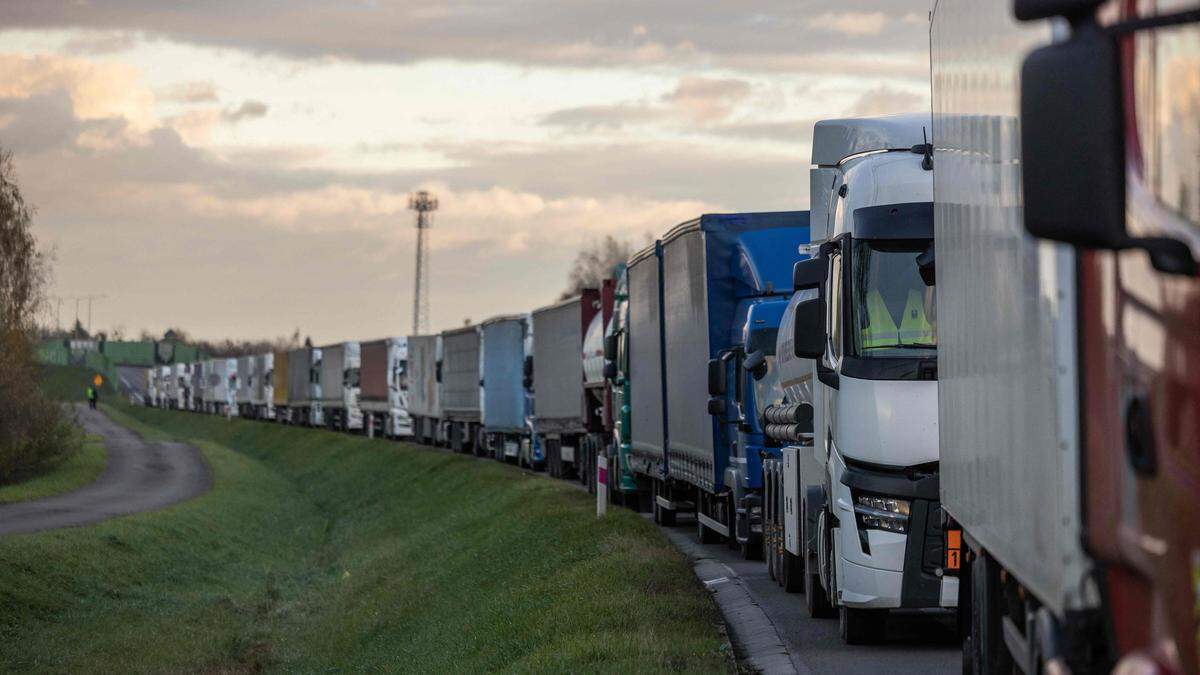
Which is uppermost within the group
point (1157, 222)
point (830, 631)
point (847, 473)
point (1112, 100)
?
point (1112, 100)

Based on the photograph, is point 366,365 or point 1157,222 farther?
point 366,365

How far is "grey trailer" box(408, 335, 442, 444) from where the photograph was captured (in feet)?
200

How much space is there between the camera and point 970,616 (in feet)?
26.5

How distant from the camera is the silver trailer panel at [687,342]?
1969 cm

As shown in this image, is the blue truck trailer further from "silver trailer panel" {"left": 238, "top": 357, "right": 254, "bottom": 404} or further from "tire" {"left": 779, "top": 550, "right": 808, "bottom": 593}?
"silver trailer panel" {"left": 238, "top": 357, "right": 254, "bottom": 404}

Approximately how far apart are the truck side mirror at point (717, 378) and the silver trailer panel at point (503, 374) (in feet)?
87.8

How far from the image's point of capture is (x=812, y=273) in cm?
1241

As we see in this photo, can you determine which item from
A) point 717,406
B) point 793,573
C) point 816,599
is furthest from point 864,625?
point 717,406

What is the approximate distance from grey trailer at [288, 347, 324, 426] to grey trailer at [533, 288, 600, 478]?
1813 inches

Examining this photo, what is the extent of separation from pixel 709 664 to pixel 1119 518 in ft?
25.2

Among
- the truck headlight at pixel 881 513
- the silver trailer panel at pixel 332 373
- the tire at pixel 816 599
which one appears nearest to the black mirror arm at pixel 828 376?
the truck headlight at pixel 881 513

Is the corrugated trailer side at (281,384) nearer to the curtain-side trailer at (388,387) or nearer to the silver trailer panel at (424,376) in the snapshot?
the curtain-side trailer at (388,387)

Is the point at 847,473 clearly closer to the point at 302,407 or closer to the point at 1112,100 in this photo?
the point at 1112,100

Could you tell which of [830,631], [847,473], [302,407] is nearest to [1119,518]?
[847,473]
